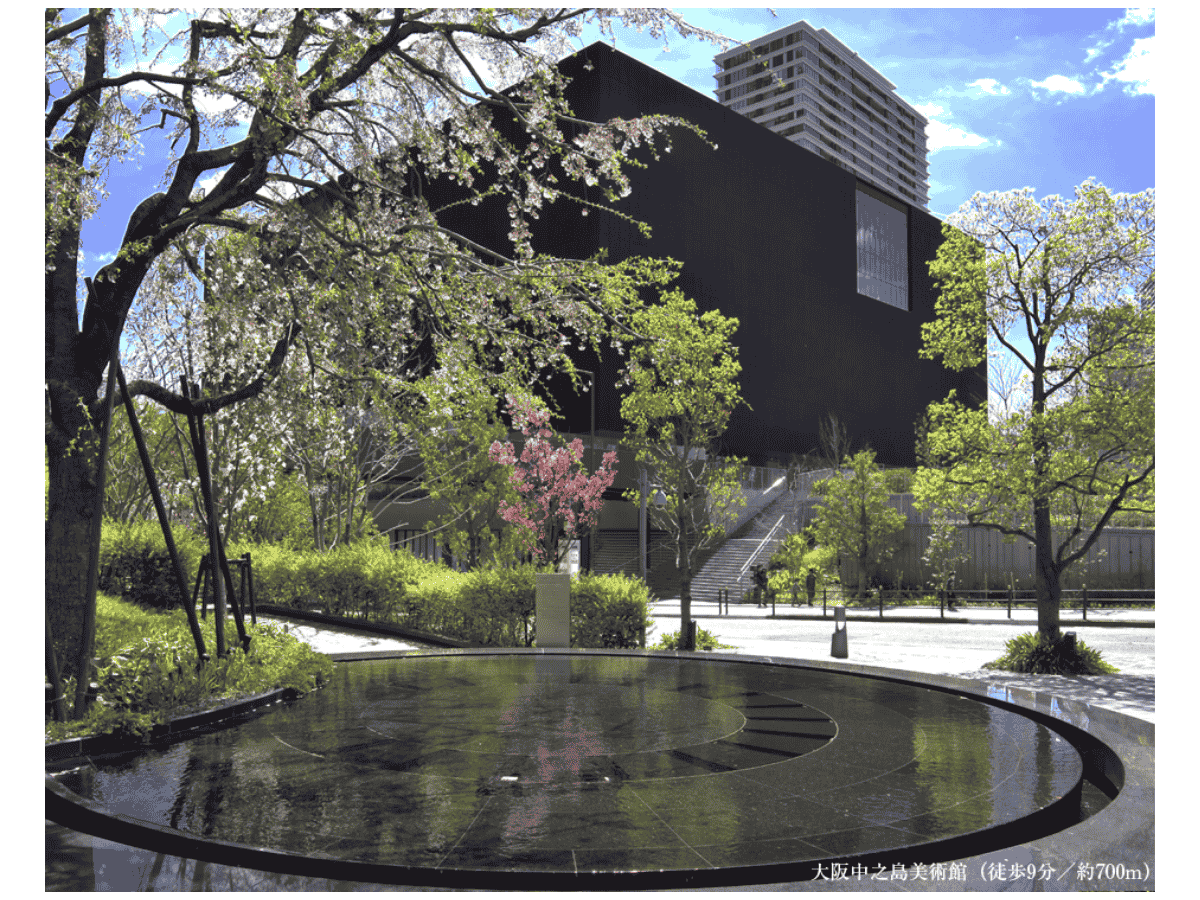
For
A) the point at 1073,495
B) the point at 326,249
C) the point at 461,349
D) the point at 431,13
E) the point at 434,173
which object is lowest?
the point at 1073,495

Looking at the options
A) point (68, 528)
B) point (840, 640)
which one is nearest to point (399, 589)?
point (840, 640)

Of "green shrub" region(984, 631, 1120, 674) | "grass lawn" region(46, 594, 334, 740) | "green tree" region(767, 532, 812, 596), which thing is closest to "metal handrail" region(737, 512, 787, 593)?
"green tree" region(767, 532, 812, 596)

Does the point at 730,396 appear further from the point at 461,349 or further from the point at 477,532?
the point at 461,349

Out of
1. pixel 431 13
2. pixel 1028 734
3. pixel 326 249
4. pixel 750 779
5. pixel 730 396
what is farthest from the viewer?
pixel 730 396

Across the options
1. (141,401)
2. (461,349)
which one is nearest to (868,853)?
(461,349)

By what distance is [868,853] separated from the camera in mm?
4500

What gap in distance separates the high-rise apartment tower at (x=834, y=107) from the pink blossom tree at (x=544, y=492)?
119 metres

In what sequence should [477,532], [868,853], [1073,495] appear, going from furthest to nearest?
[477,532] → [1073,495] → [868,853]

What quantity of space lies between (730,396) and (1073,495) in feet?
22.3

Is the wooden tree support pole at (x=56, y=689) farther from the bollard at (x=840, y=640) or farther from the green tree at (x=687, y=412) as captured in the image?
the bollard at (x=840, y=640)

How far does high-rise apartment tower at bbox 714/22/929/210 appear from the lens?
455 ft

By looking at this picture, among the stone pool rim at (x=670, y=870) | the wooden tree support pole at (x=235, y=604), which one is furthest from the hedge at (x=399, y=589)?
the stone pool rim at (x=670, y=870)

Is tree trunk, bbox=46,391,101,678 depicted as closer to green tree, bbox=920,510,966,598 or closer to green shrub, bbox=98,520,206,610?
green shrub, bbox=98,520,206,610

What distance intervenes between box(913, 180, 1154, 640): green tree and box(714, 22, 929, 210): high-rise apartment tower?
12114 cm
